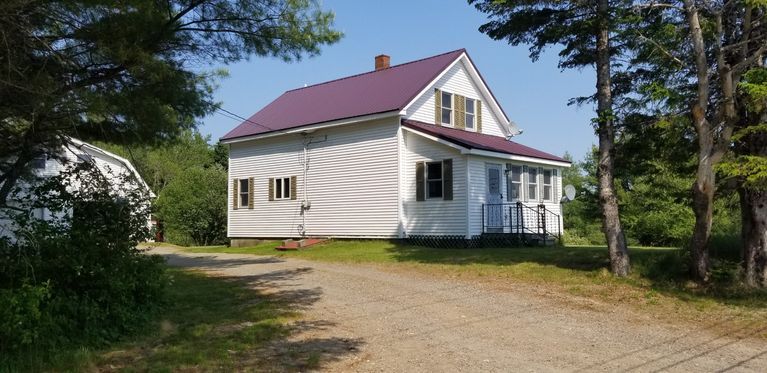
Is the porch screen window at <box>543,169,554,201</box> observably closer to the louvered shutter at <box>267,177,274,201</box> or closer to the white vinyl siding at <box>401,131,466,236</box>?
the white vinyl siding at <box>401,131,466,236</box>

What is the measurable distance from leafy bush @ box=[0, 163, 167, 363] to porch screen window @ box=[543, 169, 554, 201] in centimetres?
1736

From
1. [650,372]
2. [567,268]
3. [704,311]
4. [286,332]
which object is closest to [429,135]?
[567,268]

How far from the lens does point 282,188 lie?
24.5 m

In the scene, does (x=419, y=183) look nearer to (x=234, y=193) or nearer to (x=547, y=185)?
(x=547, y=185)

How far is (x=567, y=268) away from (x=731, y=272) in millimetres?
3220

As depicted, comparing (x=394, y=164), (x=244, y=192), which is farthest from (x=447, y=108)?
(x=244, y=192)

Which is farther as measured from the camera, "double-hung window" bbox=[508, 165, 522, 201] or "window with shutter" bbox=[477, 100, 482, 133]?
"window with shutter" bbox=[477, 100, 482, 133]

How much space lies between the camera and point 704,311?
9.39 m

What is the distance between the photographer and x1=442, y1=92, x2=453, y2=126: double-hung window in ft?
75.2

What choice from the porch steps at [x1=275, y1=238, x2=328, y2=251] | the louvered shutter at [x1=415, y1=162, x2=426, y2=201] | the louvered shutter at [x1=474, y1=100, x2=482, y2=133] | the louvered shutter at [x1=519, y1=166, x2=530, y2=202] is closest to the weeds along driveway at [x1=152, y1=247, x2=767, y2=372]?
the louvered shutter at [x1=415, y1=162, x2=426, y2=201]

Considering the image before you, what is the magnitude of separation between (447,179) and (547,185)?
5.50m

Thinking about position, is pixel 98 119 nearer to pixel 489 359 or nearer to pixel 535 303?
pixel 489 359

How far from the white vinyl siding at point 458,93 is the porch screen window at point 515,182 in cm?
301

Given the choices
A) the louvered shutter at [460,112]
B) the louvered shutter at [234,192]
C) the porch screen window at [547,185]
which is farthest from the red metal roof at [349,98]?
the porch screen window at [547,185]
